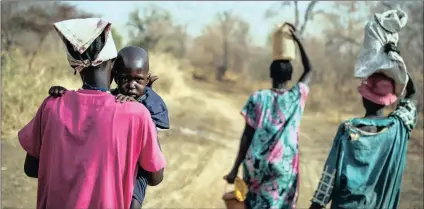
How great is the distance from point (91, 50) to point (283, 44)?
2.39 m

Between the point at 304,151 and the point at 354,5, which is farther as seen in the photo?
the point at 354,5

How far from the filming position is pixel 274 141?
428cm

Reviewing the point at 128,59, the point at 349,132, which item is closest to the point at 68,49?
the point at 128,59

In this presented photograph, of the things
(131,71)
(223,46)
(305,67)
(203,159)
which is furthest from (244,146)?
(223,46)

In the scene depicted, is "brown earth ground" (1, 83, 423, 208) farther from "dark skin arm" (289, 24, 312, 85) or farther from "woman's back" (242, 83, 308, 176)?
"dark skin arm" (289, 24, 312, 85)

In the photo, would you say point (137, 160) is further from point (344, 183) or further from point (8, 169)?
point (8, 169)

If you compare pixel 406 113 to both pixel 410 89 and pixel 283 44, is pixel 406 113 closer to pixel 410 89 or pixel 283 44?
pixel 410 89

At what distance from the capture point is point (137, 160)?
2271 mm

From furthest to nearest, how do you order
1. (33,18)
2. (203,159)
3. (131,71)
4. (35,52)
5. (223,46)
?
(223,46) → (33,18) → (35,52) → (203,159) → (131,71)

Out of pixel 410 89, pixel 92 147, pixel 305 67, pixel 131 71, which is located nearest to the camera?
pixel 92 147

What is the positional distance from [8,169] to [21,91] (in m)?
2.82

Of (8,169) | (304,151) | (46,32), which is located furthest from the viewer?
(46,32)

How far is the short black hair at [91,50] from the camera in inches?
87.7

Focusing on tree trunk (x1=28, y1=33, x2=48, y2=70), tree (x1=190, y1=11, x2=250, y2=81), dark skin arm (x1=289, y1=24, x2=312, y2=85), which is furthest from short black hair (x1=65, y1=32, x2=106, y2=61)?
tree (x1=190, y1=11, x2=250, y2=81)
